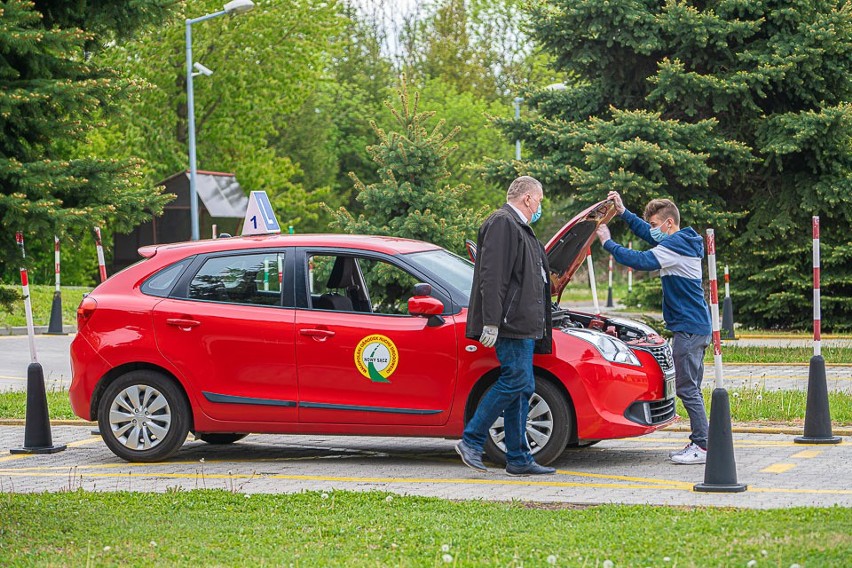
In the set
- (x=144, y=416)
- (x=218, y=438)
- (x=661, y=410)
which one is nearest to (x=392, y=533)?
(x=661, y=410)

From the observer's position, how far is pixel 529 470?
874 centimetres

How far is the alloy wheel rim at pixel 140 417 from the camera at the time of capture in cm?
968

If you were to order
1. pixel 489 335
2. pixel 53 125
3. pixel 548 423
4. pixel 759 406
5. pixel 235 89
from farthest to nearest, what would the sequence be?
1. pixel 235 89
2. pixel 759 406
3. pixel 548 423
4. pixel 489 335
5. pixel 53 125

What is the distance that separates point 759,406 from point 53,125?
725 cm

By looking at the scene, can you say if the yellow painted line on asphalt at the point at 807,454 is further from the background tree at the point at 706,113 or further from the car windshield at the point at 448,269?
the background tree at the point at 706,113

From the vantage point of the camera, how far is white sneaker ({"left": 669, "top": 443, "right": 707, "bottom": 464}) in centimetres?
928

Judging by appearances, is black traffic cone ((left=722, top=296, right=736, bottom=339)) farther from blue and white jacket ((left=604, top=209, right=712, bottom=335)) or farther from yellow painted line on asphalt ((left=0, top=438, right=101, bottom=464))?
yellow painted line on asphalt ((left=0, top=438, right=101, bottom=464))

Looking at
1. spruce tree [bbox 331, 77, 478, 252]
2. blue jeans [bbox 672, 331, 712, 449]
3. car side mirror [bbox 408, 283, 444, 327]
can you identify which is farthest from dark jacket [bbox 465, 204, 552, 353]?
spruce tree [bbox 331, 77, 478, 252]

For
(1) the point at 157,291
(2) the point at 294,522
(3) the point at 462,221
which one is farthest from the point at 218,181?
(2) the point at 294,522

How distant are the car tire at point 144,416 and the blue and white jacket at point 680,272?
3383 mm

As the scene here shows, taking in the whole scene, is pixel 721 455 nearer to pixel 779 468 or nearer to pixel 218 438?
pixel 779 468

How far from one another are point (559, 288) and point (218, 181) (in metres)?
27.1

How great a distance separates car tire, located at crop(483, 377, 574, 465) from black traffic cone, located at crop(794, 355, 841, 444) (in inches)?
84.3

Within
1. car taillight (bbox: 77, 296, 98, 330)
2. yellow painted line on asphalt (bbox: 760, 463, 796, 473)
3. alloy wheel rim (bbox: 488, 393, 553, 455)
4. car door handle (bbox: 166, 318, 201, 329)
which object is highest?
car taillight (bbox: 77, 296, 98, 330)
